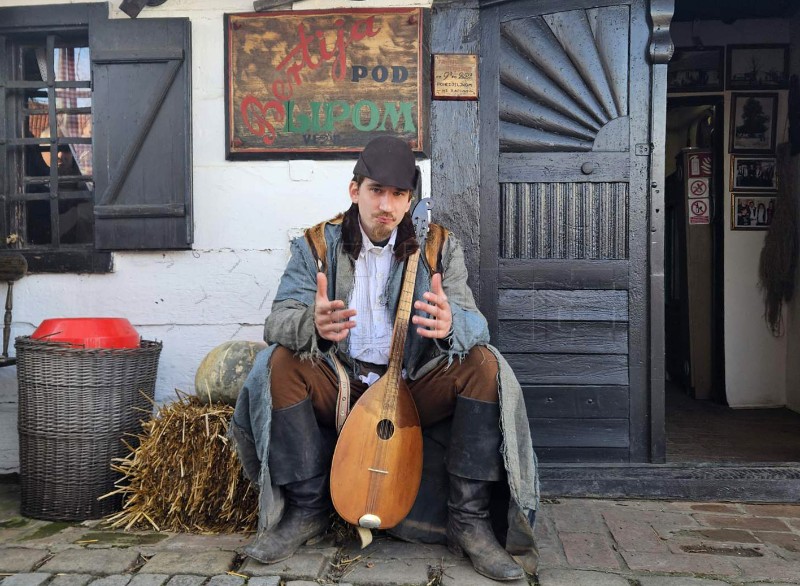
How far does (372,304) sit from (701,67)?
4.35 meters

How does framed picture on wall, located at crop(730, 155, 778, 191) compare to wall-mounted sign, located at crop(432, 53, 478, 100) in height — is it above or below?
below

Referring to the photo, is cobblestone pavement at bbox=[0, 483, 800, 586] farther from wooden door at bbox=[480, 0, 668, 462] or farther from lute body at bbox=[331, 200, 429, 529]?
wooden door at bbox=[480, 0, 668, 462]

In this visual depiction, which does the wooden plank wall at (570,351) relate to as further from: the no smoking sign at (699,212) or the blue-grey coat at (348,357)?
the no smoking sign at (699,212)

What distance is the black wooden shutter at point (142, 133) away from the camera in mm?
3676

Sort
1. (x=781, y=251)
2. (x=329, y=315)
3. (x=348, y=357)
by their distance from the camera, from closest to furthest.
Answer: (x=329, y=315) → (x=348, y=357) → (x=781, y=251)

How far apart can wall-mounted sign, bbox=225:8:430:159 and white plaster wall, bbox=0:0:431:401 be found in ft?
0.29

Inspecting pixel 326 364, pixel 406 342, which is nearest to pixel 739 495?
pixel 406 342

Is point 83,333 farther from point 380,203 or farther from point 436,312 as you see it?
point 436,312

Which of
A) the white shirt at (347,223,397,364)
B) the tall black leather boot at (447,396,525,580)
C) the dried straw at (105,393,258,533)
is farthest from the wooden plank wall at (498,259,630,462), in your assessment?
the dried straw at (105,393,258,533)

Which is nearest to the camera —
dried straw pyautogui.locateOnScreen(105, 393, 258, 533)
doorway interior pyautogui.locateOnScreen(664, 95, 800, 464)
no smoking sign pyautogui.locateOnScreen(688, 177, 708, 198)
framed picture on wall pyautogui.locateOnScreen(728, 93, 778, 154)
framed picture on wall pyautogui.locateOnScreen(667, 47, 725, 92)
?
dried straw pyautogui.locateOnScreen(105, 393, 258, 533)

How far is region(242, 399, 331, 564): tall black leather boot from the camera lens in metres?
2.54

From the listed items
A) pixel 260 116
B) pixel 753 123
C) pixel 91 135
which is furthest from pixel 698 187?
pixel 91 135

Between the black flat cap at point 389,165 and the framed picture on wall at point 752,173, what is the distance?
4082mm

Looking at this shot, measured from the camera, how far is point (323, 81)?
3646mm
